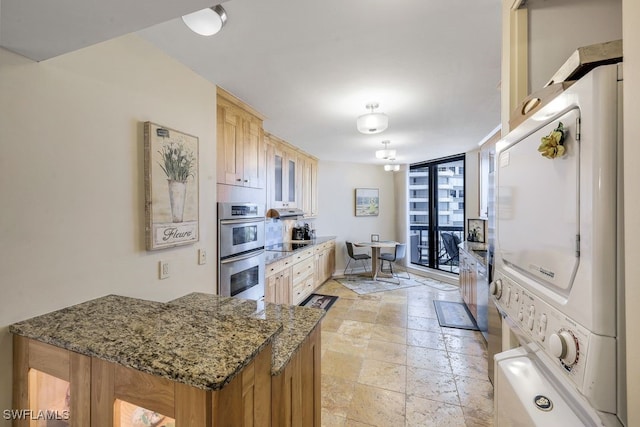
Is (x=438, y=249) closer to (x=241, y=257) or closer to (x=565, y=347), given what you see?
(x=241, y=257)

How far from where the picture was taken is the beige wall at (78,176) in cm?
107

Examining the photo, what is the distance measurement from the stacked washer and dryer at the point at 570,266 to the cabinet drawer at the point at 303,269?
3.07 meters

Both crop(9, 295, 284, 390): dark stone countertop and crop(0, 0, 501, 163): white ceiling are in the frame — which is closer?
crop(9, 295, 284, 390): dark stone countertop

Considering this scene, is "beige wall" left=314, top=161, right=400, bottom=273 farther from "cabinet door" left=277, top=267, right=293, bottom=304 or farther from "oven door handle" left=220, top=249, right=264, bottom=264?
"oven door handle" left=220, top=249, right=264, bottom=264

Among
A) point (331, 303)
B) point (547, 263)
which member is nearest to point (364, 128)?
point (547, 263)

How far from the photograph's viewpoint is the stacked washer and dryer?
532 millimetres

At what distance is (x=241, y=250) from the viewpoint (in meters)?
2.38

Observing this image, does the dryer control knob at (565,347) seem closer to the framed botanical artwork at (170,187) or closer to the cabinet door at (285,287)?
the framed botanical artwork at (170,187)

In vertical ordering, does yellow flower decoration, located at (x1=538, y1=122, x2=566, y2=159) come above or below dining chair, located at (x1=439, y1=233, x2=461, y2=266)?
above

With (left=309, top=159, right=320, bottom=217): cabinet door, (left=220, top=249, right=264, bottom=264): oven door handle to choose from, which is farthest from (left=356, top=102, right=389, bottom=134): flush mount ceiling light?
(left=309, top=159, right=320, bottom=217): cabinet door

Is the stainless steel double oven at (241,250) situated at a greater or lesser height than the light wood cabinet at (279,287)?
greater

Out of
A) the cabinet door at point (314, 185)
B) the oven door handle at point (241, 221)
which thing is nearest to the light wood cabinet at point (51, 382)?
the oven door handle at point (241, 221)

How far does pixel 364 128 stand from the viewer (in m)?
2.52

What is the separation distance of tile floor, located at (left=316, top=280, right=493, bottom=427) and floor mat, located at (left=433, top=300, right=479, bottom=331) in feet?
0.35
